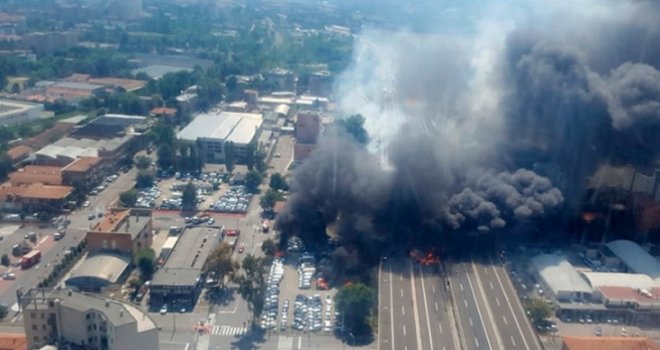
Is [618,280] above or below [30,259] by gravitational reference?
above

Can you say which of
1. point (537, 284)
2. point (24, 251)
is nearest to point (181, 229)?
point (24, 251)

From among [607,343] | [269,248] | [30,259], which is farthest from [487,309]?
[30,259]

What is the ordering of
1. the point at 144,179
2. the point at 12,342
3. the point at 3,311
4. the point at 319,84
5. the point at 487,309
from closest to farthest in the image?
the point at 12,342, the point at 3,311, the point at 487,309, the point at 144,179, the point at 319,84

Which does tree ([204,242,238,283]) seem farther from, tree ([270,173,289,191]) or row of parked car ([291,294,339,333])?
tree ([270,173,289,191])

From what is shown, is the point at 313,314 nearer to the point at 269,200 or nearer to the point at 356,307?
the point at 356,307

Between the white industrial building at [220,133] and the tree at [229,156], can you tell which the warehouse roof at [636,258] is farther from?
the white industrial building at [220,133]

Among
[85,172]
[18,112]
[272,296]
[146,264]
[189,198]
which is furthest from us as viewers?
[18,112]

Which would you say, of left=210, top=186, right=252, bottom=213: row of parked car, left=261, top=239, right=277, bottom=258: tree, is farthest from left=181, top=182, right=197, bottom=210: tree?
left=261, top=239, right=277, bottom=258: tree
